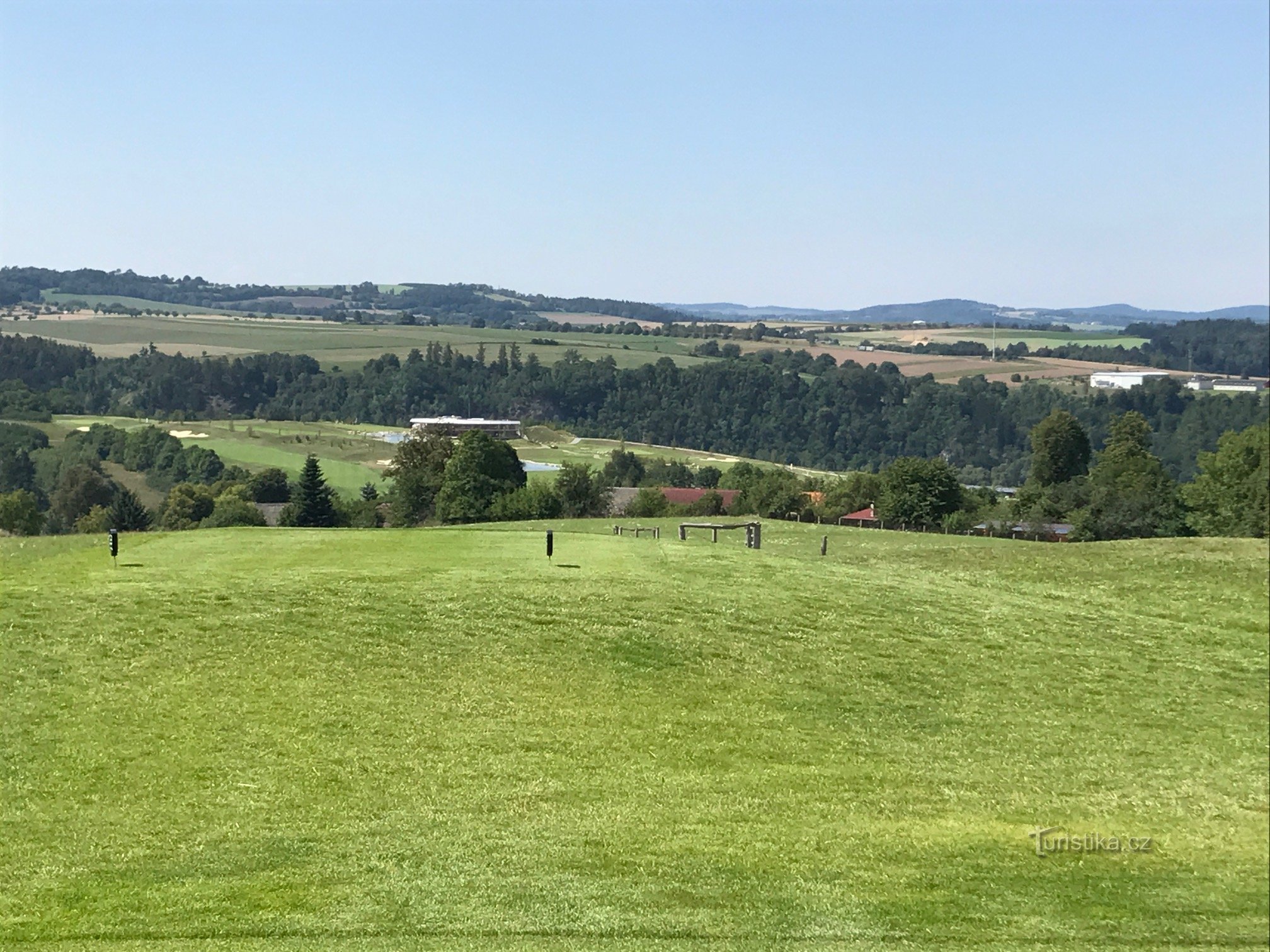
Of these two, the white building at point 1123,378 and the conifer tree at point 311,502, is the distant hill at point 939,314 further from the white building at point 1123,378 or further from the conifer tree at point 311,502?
the conifer tree at point 311,502

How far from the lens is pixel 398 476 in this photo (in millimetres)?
58562

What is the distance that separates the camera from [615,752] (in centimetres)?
1627

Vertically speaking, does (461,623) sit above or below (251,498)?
above

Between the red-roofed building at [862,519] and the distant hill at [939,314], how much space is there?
7796 cm

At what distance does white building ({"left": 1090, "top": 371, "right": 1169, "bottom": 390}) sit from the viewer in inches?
3568

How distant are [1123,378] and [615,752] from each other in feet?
289

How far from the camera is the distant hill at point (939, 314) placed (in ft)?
470

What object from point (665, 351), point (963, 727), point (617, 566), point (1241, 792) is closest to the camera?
point (1241, 792)

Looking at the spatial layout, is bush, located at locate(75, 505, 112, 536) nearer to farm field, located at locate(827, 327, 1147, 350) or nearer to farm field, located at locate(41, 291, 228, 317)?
farm field, located at locate(41, 291, 228, 317)

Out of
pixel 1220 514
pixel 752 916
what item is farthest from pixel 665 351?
pixel 752 916

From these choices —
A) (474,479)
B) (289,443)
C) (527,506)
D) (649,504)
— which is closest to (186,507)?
(289,443)

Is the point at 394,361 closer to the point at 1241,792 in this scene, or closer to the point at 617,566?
the point at 617,566

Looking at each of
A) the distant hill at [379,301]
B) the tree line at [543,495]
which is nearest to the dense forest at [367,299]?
the distant hill at [379,301]

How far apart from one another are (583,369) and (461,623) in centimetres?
6209
